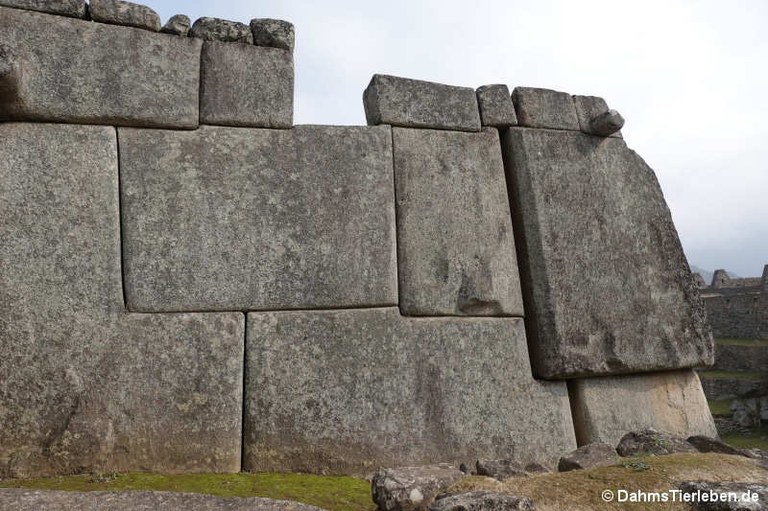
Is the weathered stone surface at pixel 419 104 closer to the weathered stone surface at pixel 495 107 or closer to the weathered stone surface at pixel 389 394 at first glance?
the weathered stone surface at pixel 495 107

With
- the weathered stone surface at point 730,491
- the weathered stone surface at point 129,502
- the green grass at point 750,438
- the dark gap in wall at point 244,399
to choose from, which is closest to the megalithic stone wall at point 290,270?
the dark gap in wall at point 244,399

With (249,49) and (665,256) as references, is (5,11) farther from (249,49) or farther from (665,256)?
(665,256)

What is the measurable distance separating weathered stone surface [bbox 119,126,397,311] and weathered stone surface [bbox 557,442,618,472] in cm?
166

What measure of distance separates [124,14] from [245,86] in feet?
3.13

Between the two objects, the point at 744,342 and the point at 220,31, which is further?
the point at 744,342

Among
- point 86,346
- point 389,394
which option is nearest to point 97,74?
point 86,346

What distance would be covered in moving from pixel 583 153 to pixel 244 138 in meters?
2.98

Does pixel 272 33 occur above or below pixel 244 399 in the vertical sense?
above

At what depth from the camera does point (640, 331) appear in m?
5.67

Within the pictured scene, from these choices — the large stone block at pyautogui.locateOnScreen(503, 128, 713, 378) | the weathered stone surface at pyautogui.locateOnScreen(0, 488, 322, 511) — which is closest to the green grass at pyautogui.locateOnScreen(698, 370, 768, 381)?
the large stone block at pyautogui.locateOnScreen(503, 128, 713, 378)

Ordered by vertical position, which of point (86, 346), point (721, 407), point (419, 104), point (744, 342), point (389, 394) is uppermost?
point (419, 104)

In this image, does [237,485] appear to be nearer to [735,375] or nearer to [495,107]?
[495,107]

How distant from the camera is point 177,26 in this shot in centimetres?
493

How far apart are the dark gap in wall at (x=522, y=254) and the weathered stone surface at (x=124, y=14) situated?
297cm
